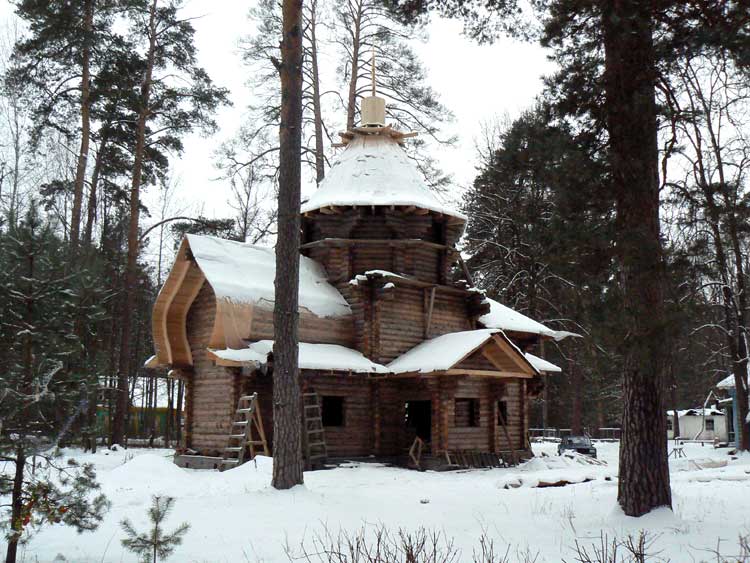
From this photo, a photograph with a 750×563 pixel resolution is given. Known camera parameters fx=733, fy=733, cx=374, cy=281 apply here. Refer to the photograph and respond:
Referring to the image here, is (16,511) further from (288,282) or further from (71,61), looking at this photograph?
(71,61)

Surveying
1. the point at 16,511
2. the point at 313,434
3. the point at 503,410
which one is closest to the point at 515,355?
the point at 503,410

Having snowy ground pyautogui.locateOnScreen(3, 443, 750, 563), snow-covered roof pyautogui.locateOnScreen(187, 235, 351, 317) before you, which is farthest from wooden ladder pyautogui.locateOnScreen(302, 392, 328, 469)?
snow-covered roof pyautogui.locateOnScreen(187, 235, 351, 317)

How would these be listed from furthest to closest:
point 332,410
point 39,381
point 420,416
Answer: point 420,416
point 332,410
point 39,381

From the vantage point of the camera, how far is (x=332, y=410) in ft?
63.7

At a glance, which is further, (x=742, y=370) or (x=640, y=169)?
(x=742, y=370)

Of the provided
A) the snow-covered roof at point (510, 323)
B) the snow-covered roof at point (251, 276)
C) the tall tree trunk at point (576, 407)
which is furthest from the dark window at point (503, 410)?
the tall tree trunk at point (576, 407)

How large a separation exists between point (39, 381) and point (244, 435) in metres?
10.3

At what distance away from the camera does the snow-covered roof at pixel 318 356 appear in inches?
648

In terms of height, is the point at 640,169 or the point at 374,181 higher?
the point at 374,181

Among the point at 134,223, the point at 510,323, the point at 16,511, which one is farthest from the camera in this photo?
the point at 510,323

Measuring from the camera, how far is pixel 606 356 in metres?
9.02

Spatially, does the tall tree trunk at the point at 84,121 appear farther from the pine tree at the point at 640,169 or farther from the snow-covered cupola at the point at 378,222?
the pine tree at the point at 640,169

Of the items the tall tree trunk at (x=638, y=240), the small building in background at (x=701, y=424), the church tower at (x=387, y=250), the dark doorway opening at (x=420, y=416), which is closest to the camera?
the tall tree trunk at (x=638, y=240)

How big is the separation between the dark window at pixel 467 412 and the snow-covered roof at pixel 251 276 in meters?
4.14
